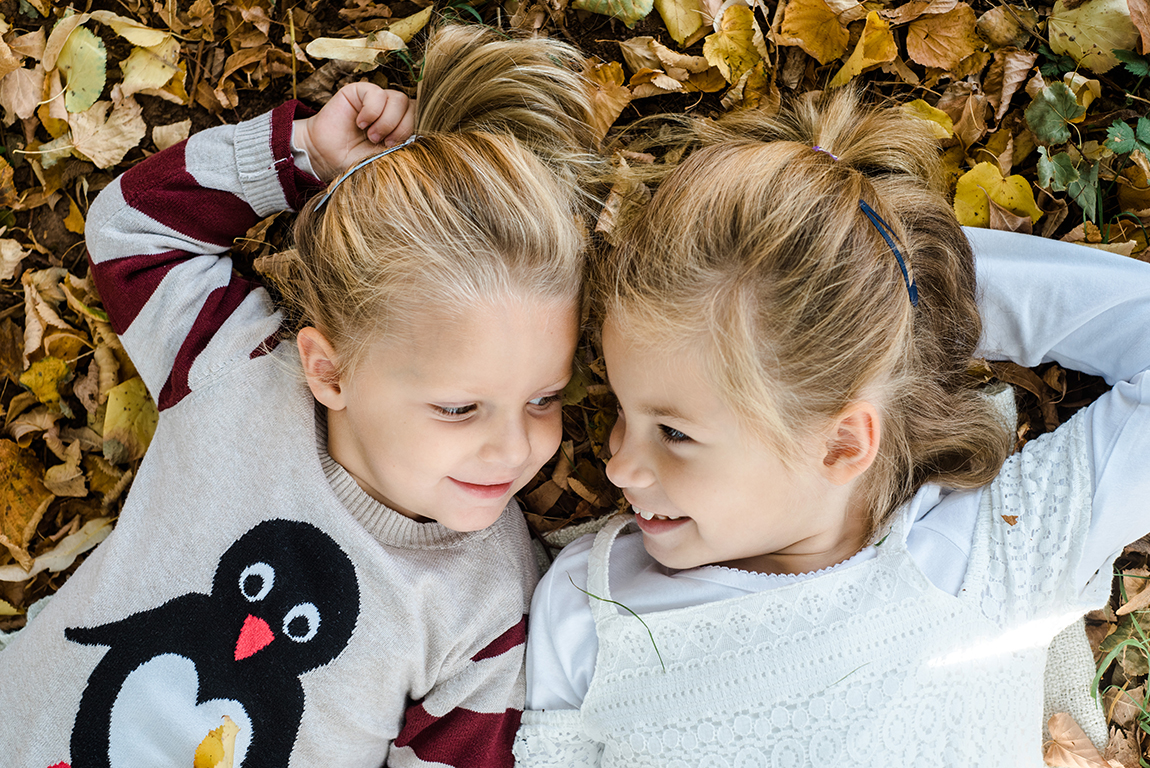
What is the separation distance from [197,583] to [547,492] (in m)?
0.84

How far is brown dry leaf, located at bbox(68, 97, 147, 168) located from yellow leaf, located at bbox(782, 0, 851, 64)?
5.46 ft

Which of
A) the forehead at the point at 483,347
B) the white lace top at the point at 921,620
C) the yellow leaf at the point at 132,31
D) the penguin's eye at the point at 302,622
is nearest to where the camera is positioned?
the forehead at the point at 483,347

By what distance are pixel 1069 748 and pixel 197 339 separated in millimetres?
2238

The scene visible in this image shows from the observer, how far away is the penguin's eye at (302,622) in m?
1.79

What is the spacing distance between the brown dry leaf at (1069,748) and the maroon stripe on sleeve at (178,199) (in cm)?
227

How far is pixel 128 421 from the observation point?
219 cm

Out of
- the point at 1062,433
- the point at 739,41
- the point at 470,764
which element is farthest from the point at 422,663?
the point at 739,41

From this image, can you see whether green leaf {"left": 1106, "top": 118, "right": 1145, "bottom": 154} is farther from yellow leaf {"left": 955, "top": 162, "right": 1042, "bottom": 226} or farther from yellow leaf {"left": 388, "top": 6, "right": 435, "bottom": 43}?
yellow leaf {"left": 388, "top": 6, "right": 435, "bottom": 43}

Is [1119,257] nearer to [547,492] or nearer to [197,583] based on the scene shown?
[547,492]

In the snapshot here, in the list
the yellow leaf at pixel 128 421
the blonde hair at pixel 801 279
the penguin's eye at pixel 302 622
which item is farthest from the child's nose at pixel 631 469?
the yellow leaf at pixel 128 421

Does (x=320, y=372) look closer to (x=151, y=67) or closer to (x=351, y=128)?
(x=351, y=128)

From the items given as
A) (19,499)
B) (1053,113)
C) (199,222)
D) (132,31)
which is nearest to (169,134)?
(132,31)

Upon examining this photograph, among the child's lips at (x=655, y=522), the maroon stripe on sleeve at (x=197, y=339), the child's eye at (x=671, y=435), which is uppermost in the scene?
the child's eye at (x=671, y=435)

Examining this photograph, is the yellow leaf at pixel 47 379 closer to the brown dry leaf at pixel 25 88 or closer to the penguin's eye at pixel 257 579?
the brown dry leaf at pixel 25 88
